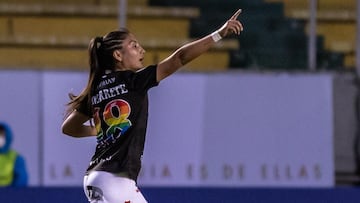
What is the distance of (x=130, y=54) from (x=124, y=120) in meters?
0.35

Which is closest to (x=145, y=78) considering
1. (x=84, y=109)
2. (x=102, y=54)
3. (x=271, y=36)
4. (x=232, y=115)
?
(x=102, y=54)

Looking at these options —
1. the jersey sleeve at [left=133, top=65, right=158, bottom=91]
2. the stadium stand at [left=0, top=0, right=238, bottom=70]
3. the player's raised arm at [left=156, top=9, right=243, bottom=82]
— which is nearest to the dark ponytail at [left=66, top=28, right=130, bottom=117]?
the jersey sleeve at [left=133, top=65, right=158, bottom=91]

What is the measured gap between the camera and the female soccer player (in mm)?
6008

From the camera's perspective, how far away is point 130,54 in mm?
6152

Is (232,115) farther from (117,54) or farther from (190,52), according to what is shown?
(190,52)

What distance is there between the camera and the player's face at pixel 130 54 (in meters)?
6.15

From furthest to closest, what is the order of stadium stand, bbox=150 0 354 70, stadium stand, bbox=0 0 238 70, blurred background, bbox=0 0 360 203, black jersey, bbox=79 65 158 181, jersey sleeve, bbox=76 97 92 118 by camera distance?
stadium stand, bbox=0 0 238 70, stadium stand, bbox=150 0 354 70, blurred background, bbox=0 0 360 203, jersey sleeve, bbox=76 97 92 118, black jersey, bbox=79 65 158 181

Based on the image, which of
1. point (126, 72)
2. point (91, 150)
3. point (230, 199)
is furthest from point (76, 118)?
point (91, 150)

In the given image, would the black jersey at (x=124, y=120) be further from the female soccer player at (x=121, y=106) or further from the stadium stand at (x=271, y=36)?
the stadium stand at (x=271, y=36)

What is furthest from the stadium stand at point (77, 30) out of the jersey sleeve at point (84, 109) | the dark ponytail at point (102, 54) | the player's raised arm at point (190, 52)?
the player's raised arm at point (190, 52)

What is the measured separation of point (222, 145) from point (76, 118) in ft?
16.4

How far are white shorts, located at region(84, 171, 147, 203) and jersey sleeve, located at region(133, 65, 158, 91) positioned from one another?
0.46 metres

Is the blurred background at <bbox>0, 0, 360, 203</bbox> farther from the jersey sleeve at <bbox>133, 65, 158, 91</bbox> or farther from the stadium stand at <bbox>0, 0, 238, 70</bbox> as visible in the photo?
the jersey sleeve at <bbox>133, 65, 158, 91</bbox>

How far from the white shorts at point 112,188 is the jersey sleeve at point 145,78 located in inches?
18.2
